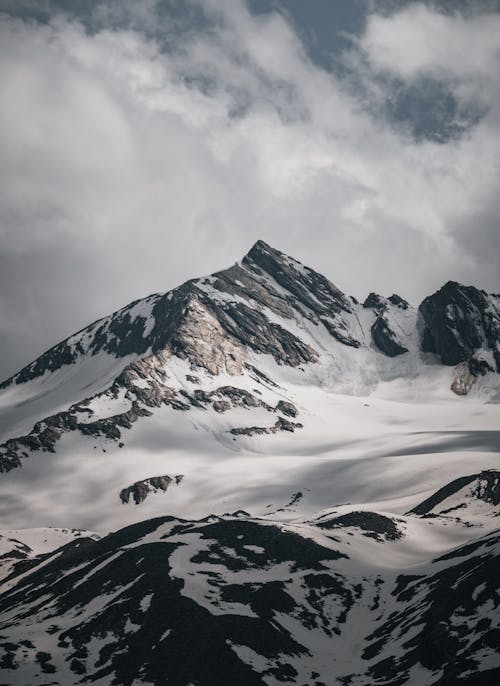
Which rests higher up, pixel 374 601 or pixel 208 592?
pixel 208 592

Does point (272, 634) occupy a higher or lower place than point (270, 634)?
lower

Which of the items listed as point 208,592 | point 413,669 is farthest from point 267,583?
point 413,669

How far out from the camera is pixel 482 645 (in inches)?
6166

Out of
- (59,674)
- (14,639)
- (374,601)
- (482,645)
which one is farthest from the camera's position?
(374,601)

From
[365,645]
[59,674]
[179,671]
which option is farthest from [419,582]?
[59,674]

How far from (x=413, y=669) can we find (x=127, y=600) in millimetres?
61747

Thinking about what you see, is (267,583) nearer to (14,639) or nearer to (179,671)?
(179,671)

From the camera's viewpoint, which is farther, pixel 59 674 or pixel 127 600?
pixel 127 600

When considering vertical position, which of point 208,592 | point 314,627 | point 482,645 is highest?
point 208,592

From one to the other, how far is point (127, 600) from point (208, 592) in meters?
16.2

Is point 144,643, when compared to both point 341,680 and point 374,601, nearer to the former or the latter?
point 341,680

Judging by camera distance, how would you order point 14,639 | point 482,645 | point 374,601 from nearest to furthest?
1. point 482,645
2. point 14,639
3. point 374,601

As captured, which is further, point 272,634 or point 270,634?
point 272,634

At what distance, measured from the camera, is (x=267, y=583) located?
199 meters
